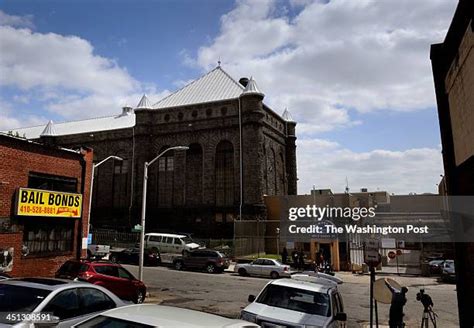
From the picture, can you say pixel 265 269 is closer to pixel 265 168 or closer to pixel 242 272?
pixel 242 272

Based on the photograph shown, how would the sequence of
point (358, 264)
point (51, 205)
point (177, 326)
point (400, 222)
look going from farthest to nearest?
point (400, 222)
point (358, 264)
point (51, 205)
point (177, 326)

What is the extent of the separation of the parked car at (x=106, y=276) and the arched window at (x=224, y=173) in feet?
97.9

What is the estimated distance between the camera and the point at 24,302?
6.66 m

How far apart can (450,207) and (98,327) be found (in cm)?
875

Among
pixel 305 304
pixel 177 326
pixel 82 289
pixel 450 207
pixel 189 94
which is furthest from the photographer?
pixel 189 94

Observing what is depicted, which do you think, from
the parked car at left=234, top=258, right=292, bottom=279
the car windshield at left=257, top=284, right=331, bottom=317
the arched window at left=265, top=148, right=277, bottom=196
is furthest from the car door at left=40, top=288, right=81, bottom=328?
the arched window at left=265, top=148, right=277, bottom=196

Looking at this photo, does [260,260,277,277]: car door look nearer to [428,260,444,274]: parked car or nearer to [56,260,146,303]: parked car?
[428,260,444,274]: parked car

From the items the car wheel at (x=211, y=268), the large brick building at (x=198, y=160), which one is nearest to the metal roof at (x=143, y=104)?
the large brick building at (x=198, y=160)

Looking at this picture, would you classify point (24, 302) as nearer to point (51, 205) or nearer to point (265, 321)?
point (265, 321)

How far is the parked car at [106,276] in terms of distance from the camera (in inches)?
531

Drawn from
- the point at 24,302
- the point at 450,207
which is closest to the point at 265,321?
the point at 24,302

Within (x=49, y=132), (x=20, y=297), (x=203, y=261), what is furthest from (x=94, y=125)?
(x=20, y=297)

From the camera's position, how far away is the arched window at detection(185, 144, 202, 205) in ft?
152

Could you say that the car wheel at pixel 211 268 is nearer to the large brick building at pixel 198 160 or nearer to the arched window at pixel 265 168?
the large brick building at pixel 198 160
